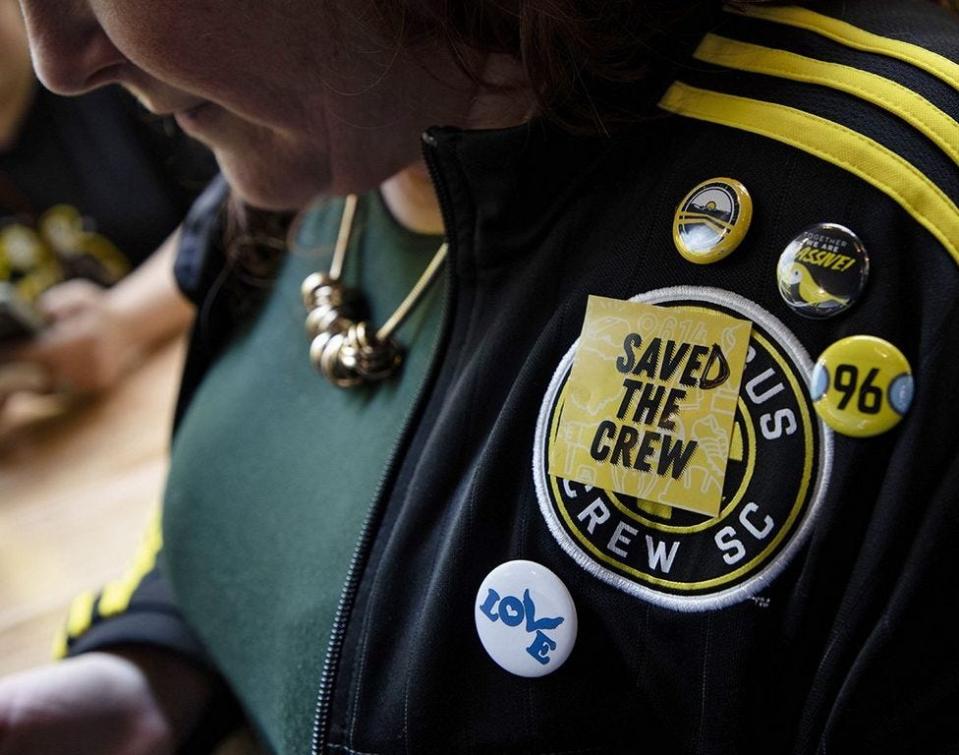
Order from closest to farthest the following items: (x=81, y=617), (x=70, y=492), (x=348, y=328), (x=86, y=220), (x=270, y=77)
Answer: (x=270, y=77), (x=348, y=328), (x=81, y=617), (x=70, y=492), (x=86, y=220)

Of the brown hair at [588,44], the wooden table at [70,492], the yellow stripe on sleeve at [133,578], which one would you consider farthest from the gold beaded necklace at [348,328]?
the wooden table at [70,492]

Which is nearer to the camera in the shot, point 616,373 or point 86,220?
point 616,373

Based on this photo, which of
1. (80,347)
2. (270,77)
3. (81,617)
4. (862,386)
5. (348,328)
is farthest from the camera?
(80,347)

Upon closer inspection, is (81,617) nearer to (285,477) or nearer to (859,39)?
(285,477)

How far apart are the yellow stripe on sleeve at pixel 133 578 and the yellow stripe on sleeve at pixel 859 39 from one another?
547mm

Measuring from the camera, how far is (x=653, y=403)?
361 mm

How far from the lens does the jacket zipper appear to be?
43 cm

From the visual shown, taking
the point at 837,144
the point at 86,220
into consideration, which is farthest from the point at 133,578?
the point at 86,220

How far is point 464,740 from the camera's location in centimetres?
39

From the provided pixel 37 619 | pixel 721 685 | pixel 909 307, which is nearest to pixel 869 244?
pixel 909 307

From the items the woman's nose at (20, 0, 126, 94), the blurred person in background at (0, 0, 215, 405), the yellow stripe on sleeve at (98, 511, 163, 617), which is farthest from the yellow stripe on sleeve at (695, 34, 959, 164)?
the blurred person in background at (0, 0, 215, 405)

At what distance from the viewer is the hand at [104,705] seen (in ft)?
1.97

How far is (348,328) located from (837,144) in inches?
12.2

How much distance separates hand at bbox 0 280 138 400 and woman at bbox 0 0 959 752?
0.64 meters
